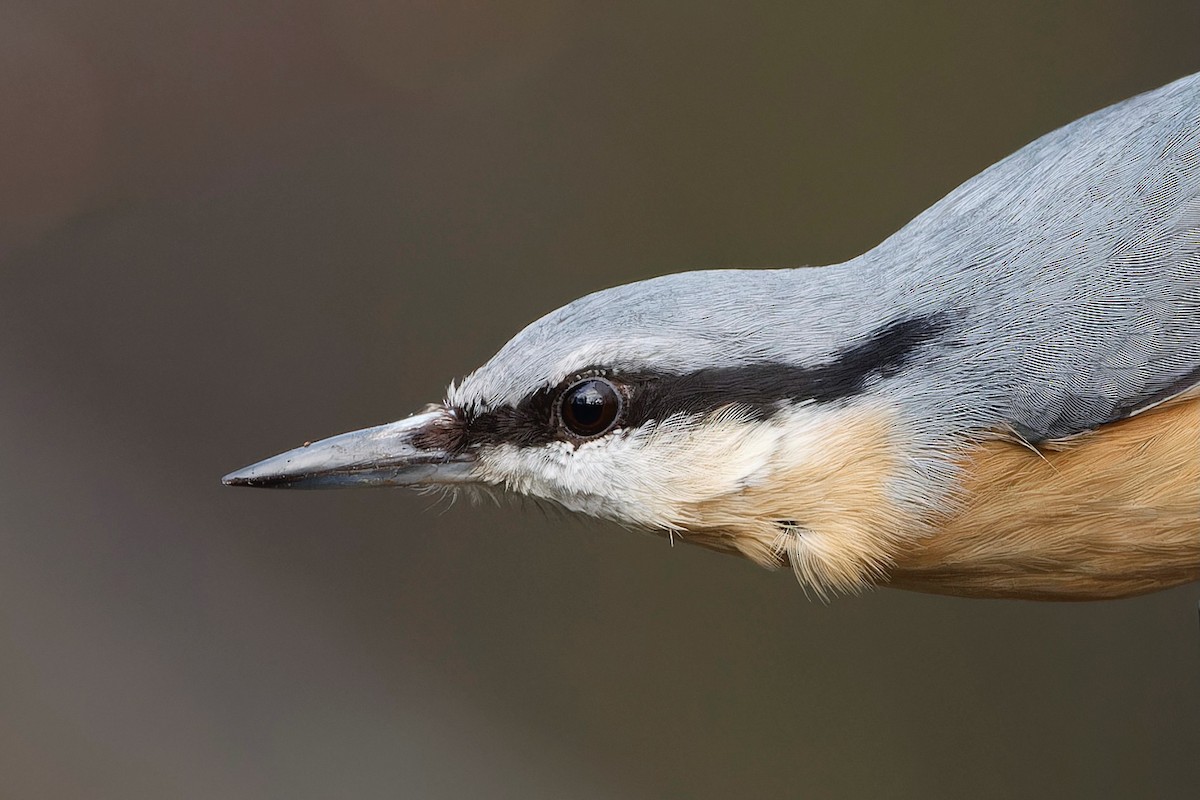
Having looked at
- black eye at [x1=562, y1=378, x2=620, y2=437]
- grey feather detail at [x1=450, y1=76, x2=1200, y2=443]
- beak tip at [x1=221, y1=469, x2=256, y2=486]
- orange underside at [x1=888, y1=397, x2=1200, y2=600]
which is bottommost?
orange underside at [x1=888, y1=397, x2=1200, y2=600]

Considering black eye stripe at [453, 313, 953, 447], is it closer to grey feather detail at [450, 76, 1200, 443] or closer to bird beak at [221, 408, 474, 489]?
grey feather detail at [450, 76, 1200, 443]

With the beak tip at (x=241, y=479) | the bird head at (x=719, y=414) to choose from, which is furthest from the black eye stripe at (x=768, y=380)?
the beak tip at (x=241, y=479)

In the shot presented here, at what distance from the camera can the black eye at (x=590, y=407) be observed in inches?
47.9

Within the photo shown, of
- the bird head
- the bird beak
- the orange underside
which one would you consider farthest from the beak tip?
the orange underside

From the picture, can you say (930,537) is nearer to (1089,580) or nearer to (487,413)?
(1089,580)

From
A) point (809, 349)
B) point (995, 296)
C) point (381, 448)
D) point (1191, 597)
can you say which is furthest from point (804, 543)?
point (1191, 597)

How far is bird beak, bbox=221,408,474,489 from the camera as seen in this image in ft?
4.34

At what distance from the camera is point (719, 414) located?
1194mm

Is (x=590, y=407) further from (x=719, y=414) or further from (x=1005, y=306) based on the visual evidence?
(x=1005, y=306)

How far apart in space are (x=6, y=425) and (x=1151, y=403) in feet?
8.21

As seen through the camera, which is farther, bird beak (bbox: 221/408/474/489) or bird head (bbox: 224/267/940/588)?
bird beak (bbox: 221/408/474/489)

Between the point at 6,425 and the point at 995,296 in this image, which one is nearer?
the point at 995,296

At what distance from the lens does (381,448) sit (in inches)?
53.4

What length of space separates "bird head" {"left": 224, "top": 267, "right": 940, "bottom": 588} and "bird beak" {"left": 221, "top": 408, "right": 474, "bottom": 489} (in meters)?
0.12
